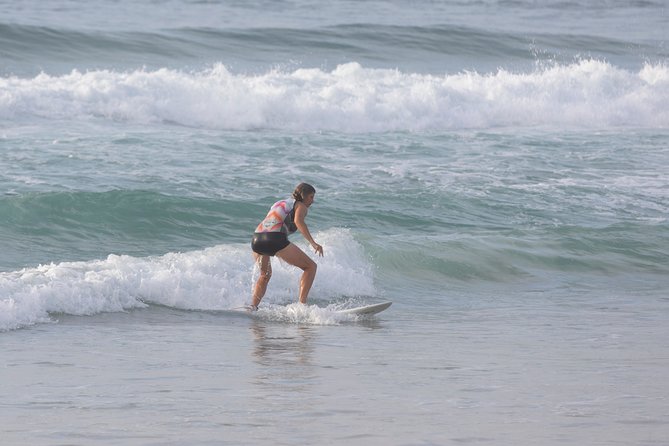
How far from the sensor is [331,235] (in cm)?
1323

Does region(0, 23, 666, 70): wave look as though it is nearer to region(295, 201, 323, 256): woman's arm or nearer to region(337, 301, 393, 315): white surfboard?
region(295, 201, 323, 256): woman's arm

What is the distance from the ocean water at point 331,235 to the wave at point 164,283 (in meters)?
0.03

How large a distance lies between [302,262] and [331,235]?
2.80 metres

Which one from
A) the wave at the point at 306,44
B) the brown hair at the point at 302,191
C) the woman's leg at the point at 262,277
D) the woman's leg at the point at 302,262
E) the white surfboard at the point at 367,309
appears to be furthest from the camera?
the wave at the point at 306,44

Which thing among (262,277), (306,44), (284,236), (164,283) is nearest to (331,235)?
(262,277)

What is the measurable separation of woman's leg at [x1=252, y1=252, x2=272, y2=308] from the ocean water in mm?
343

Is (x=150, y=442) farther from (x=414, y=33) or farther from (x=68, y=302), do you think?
(x=414, y=33)

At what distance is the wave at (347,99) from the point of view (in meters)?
23.3

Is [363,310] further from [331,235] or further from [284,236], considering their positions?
[331,235]

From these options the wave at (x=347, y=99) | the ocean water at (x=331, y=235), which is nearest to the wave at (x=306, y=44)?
the ocean water at (x=331, y=235)

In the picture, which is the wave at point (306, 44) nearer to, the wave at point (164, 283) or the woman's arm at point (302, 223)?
→ the wave at point (164, 283)

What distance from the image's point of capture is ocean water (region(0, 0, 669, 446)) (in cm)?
652

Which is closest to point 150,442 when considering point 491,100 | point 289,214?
point 289,214

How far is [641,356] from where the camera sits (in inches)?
325
